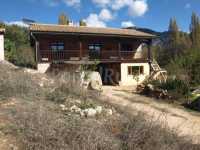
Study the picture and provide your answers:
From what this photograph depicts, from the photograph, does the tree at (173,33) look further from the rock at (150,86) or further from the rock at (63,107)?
the rock at (63,107)

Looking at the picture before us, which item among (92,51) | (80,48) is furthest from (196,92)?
(92,51)

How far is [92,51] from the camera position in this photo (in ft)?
90.9

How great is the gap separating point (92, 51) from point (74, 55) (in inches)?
79.2

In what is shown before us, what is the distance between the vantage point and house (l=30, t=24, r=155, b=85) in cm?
2458

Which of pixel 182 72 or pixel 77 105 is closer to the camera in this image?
pixel 77 105

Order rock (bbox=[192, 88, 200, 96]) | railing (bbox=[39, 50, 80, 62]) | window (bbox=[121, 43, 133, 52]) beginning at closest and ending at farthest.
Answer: rock (bbox=[192, 88, 200, 96]) → railing (bbox=[39, 50, 80, 62]) → window (bbox=[121, 43, 133, 52])

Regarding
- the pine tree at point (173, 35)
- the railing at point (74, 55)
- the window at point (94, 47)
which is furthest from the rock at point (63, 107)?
the pine tree at point (173, 35)

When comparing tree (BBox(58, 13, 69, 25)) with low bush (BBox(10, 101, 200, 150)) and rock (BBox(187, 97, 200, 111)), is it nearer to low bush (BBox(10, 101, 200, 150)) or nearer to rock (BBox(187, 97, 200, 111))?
rock (BBox(187, 97, 200, 111))

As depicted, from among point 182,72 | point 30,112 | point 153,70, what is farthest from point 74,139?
point 153,70

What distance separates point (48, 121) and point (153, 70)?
2319cm

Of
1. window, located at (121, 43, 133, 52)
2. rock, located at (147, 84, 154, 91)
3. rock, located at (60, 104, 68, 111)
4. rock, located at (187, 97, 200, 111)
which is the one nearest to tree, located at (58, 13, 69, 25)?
window, located at (121, 43, 133, 52)

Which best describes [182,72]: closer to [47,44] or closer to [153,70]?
[153,70]

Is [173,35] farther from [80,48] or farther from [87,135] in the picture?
[87,135]

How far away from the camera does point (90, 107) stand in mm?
8664
